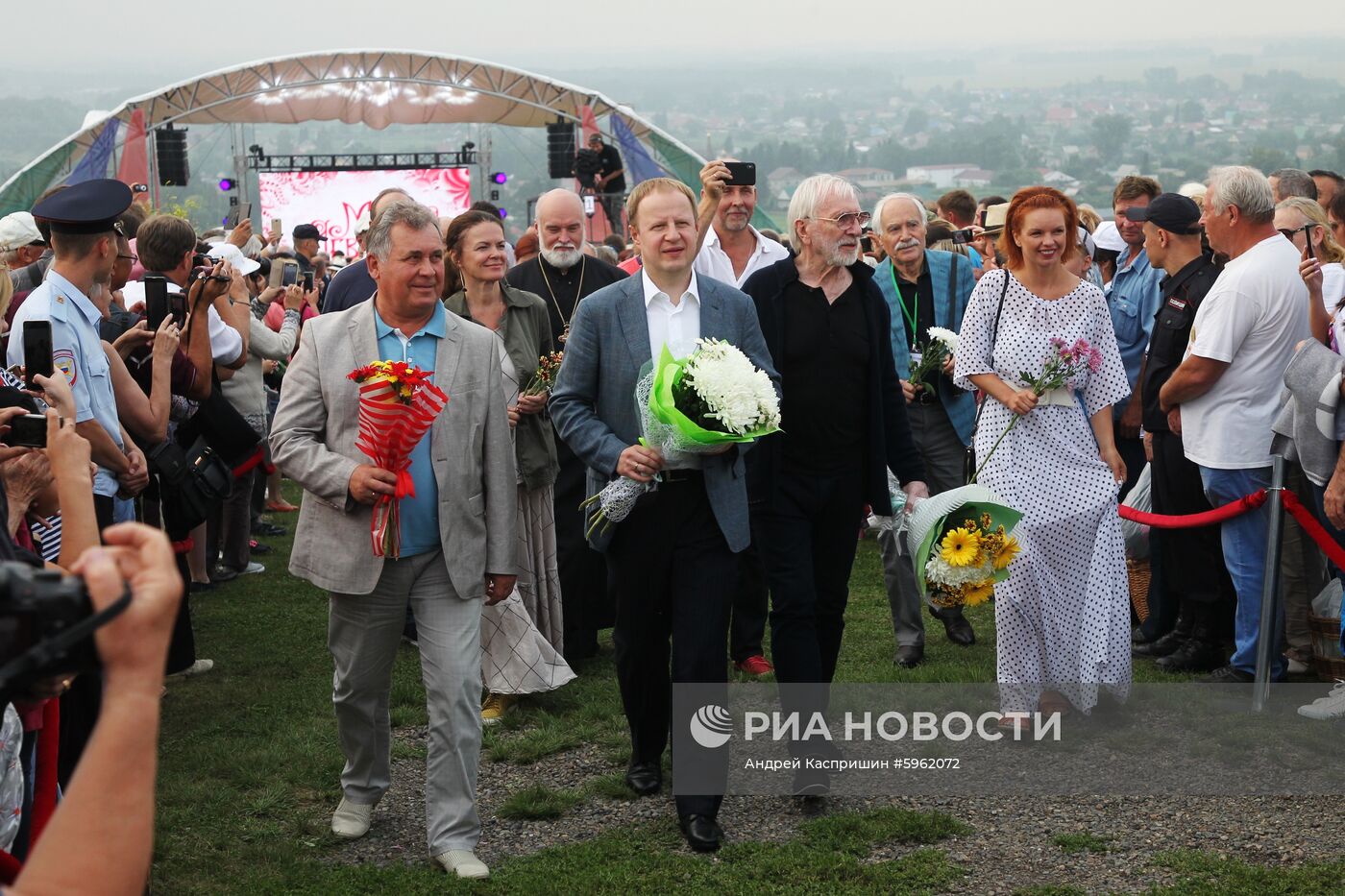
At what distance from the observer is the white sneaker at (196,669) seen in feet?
23.8

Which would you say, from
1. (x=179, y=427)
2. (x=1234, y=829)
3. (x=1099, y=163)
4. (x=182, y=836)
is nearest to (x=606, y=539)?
(x=182, y=836)

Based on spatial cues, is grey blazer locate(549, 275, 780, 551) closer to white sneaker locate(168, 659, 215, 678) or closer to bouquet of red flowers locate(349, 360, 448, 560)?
bouquet of red flowers locate(349, 360, 448, 560)

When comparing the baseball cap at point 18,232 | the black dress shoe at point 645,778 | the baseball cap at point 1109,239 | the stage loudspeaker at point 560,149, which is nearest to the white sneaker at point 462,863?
the black dress shoe at point 645,778

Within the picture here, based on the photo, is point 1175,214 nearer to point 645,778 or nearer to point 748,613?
point 748,613

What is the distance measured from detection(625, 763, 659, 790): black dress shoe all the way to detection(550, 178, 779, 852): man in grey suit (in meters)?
0.01

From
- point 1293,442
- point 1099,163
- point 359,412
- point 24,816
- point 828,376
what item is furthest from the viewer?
point 1099,163

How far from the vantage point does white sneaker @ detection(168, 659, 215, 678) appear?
727 cm

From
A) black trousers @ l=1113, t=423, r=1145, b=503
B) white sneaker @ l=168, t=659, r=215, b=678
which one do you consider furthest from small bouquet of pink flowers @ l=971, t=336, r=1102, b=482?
white sneaker @ l=168, t=659, r=215, b=678

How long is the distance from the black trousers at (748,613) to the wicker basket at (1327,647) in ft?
8.58

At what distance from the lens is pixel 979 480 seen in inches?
249

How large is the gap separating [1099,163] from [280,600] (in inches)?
3700

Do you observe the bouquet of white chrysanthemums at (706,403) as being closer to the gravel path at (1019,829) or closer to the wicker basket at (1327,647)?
the gravel path at (1019,829)

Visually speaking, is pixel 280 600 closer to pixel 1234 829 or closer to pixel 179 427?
pixel 179 427

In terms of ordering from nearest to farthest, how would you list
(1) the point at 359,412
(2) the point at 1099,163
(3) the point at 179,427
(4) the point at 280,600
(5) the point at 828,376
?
(1) the point at 359,412 → (5) the point at 828,376 → (3) the point at 179,427 → (4) the point at 280,600 → (2) the point at 1099,163
